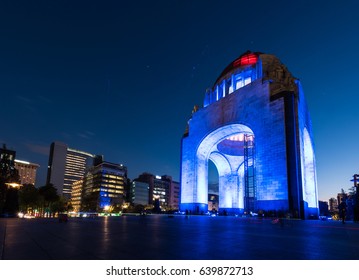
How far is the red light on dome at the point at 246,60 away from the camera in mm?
53156

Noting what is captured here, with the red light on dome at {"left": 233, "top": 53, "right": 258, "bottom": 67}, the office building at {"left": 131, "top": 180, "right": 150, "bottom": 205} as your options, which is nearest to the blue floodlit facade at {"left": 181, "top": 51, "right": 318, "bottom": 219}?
the red light on dome at {"left": 233, "top": 53, "right": 258, "bottom": 67}

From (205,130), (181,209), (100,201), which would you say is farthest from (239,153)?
(100,201)

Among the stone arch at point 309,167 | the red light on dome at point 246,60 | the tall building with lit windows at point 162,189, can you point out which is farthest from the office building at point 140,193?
the stone arch at point 309,167

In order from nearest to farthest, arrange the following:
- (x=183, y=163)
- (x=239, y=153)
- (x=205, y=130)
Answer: (x=205, y=130), (x=183, y=163), (x=239, y=153)

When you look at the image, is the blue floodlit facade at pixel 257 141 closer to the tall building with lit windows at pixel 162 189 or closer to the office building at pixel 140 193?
the office building at pixel 140 193

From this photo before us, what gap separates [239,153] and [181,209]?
20625mm

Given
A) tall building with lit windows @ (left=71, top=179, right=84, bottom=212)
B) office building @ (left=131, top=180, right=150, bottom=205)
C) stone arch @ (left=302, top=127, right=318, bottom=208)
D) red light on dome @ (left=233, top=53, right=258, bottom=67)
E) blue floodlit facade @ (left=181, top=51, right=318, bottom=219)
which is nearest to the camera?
blue floodlit facade @ (left=181, top=51, right=318, bottom=219)

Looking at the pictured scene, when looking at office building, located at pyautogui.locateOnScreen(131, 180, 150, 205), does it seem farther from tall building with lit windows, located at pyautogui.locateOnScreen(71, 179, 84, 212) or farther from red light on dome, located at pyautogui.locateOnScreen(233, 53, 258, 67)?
red light on dome, located at pyautogui.locateOnScreen(233, 53, 258, 67)

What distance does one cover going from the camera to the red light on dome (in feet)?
174

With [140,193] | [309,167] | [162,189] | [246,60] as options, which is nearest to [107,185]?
[140,193]

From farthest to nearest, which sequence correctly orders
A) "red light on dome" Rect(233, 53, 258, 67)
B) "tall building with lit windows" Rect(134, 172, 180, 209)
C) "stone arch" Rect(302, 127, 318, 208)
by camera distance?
"tall building with lit windows" Rect(134, 172, 180, 209)
"red light on dome" Rect(233, 53, 258, 67)
"stone arch" Rect(302, 127, 318, 208)

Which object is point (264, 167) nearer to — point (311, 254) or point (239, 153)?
point (239, 153)

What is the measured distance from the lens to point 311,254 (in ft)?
18.8

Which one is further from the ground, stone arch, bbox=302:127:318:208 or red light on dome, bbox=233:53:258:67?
red light on dome, bbox=233:53:258:67
